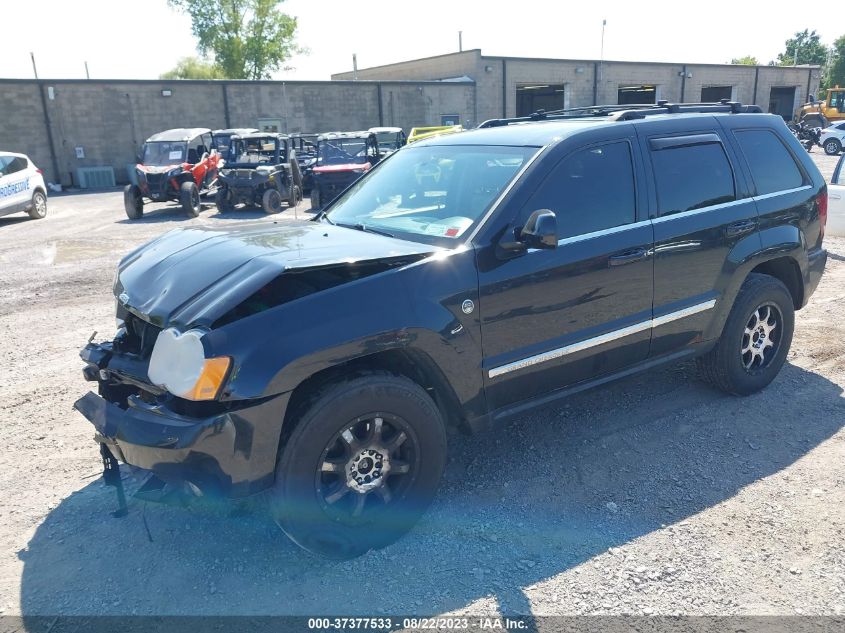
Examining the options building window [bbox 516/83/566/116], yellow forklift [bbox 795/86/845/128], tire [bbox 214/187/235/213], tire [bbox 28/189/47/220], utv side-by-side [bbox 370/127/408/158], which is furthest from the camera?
building window [bbox 516/83/566/116]

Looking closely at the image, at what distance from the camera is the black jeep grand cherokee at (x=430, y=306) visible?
8.93ft

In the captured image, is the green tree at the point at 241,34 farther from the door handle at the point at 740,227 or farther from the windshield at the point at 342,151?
the door handle at the point at 740,227

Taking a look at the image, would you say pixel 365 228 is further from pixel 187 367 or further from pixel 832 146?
pixel 832 146

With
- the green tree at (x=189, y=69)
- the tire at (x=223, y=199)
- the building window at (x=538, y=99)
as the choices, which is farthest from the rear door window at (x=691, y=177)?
the green tree at (x=189, y=69)

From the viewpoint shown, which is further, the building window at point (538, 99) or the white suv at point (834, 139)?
the building window at point (538, 99)

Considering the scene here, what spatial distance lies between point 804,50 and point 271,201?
10476cm

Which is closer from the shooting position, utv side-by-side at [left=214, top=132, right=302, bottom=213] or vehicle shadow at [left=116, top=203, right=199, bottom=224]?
vehicle shadow at [left=116, top=203, right=199, bottom=224]

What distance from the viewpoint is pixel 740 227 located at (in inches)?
170

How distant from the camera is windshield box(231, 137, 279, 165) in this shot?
56.8 ft

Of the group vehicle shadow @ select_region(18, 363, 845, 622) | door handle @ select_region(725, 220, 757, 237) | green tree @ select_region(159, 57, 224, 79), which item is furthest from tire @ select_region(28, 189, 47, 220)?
green tree @ select_region(159, 57, 224, 79)

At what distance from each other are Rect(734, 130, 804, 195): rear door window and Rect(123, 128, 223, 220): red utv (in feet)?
46.9

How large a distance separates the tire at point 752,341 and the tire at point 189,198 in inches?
565

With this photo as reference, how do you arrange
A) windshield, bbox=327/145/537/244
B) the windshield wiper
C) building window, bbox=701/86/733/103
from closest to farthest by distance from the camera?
1. windshield, bbox=327/145/537/244
2. the windshield wiper
3. building window, bbox=701/86/733/103

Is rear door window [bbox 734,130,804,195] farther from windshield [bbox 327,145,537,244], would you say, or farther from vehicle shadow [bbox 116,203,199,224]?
vehicle shadow [bbox 116,203,199,224]
